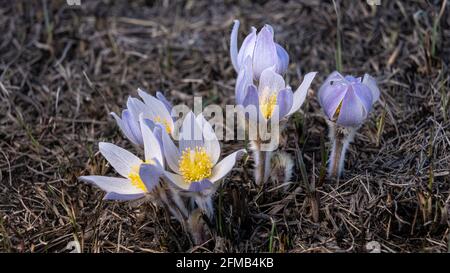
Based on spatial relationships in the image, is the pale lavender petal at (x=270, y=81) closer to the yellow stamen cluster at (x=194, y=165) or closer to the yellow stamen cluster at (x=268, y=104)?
the yellow stamen cluster at (x=268, y=104)

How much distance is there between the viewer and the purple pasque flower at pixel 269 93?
7.50 ft

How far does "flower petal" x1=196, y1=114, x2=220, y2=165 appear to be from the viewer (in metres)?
2.37

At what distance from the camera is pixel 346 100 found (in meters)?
2.29

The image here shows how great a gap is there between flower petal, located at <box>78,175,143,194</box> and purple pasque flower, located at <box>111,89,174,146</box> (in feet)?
0.60

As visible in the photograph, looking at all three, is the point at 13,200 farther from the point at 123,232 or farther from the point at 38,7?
the point at 38,7

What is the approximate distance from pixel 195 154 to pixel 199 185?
0.79 ft

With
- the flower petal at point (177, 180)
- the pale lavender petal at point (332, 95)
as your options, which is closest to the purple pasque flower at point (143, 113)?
the flower petal at point (177, 180)

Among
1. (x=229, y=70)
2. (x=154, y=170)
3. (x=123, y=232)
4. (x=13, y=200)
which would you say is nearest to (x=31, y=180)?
(x=13, y=200)

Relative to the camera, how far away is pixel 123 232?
99.3 inches

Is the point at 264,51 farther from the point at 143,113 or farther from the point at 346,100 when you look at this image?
the point at 143,113

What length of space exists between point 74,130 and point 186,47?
0.92 metres

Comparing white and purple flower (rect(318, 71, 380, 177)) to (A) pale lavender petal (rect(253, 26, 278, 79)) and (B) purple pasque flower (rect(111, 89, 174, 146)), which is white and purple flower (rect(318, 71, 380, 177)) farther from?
(B) purple pasque flower (rect(111, 89, 174, 146))

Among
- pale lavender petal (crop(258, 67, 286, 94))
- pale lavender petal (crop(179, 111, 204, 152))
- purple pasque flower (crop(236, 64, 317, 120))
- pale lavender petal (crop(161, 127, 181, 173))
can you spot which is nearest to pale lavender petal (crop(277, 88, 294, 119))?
purple pasque flower (crop(236, 64, 317, 120))

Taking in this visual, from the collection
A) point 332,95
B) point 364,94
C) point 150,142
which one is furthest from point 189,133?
point 364,94
